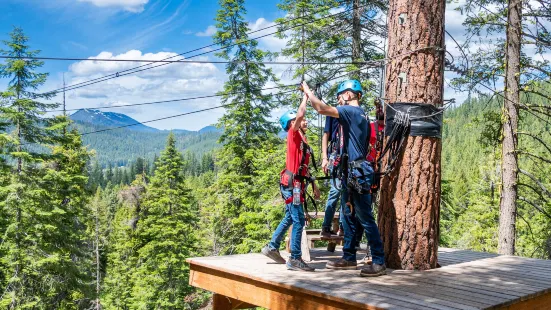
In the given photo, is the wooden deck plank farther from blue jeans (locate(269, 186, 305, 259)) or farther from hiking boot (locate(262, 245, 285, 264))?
hiking boot (locate(262, 245, 285, 264))

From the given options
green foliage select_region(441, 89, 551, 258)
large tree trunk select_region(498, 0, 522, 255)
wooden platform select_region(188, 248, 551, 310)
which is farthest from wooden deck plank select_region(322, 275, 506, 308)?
large tree trunk select_region(498, 0, 522, 255)

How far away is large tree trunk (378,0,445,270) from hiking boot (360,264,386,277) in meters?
0.46

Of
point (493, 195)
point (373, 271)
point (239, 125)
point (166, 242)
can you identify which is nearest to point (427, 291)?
point (373, 271)

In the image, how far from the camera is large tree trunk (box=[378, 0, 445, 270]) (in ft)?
17.7

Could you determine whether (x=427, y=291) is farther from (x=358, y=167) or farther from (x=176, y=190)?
(x=176, y=190)

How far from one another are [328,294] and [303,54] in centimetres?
1503

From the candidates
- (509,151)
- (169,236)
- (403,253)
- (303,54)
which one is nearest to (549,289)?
(403,253)

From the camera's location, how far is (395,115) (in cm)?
546

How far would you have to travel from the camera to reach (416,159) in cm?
539

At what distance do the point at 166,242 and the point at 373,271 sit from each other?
70.2 feet

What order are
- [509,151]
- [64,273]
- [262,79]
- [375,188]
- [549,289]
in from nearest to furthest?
1. [549,289]
2. [375,188]
3. [509,151]
4. [64,273]
5. [262,79]

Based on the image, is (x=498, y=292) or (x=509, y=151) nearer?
(x=498, y=292)

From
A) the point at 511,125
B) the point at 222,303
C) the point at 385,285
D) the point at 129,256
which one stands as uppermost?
the point at 511,125

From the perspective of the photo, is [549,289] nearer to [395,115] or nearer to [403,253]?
[403,253]
